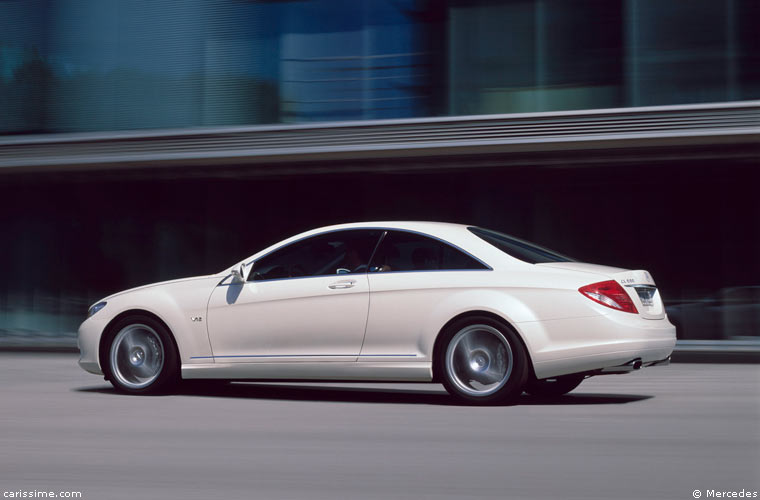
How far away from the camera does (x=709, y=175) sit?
14.8 metres

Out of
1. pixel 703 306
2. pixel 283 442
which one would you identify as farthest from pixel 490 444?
pixel 703 306

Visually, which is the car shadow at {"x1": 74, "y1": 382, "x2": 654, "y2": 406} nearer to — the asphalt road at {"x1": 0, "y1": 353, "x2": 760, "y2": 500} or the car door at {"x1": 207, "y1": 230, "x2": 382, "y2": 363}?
the asphalt road at {"x1": 0, "y1": 353, "x2": 760, "y2": 500}

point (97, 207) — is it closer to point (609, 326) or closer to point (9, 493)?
point (609, 326)

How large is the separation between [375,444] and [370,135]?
9.51 meters

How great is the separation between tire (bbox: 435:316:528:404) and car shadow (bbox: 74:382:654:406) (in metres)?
0.18

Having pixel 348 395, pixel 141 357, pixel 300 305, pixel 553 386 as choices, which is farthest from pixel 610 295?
pixel 141 357

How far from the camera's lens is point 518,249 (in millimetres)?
8430

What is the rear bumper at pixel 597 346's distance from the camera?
7649 millimetres

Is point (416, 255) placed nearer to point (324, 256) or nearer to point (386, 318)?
point (386, 318)

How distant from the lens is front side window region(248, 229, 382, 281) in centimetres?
866

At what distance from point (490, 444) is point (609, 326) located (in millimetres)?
1781

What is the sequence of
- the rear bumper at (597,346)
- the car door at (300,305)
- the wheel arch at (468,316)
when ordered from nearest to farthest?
the rear bumper at (597,346) < the wheel arch at (468,316) < the car door at (300,305)

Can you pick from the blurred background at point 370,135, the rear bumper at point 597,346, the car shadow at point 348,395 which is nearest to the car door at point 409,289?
the car shadow at point 348,395

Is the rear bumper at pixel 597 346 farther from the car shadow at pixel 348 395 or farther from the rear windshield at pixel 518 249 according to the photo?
the rear windshield at pixel 518 249
